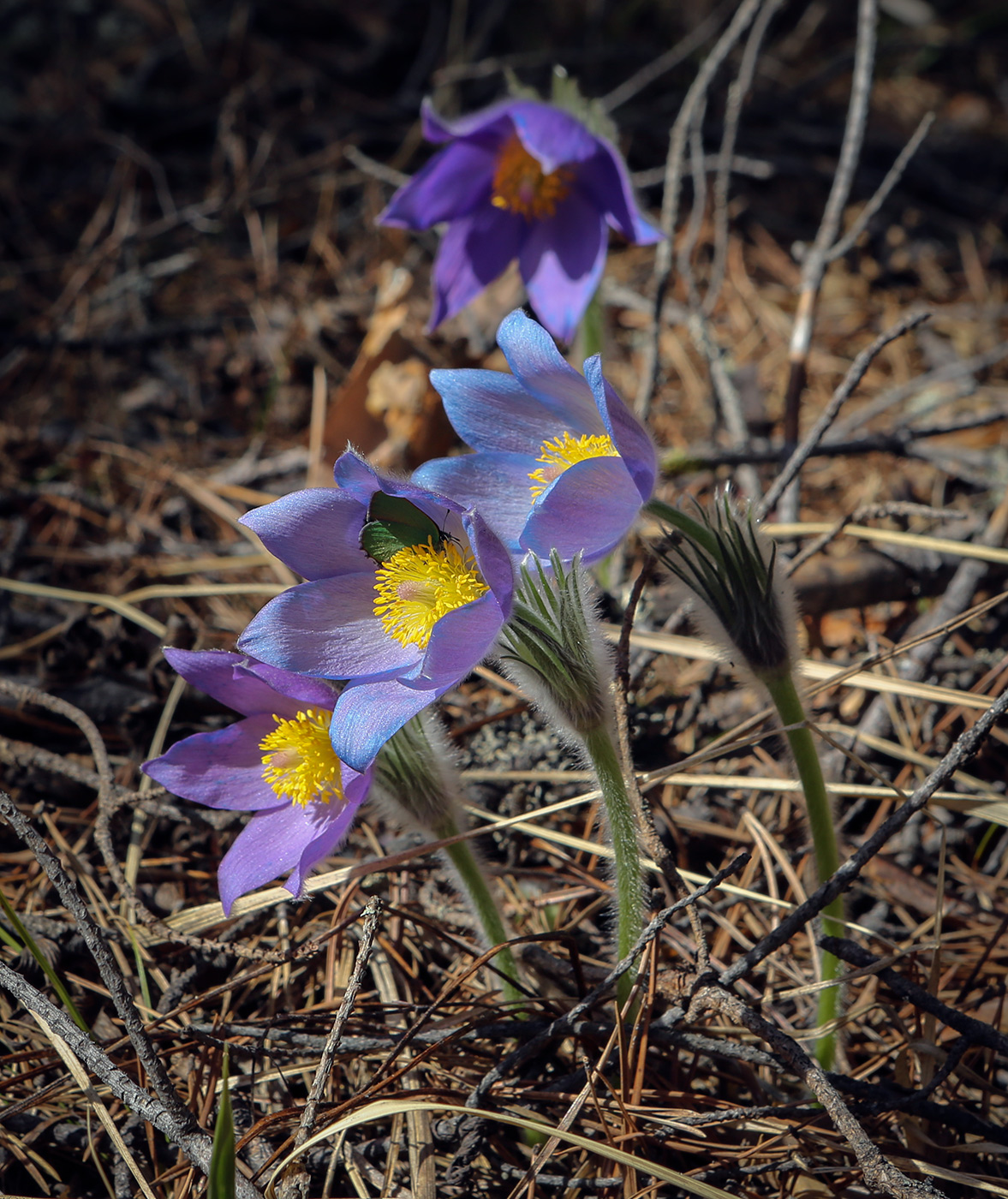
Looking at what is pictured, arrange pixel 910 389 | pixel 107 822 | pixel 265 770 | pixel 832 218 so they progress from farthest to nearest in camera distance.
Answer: pixel 910 389, pixel 832 218, pixel 107 822, pixel 265 770

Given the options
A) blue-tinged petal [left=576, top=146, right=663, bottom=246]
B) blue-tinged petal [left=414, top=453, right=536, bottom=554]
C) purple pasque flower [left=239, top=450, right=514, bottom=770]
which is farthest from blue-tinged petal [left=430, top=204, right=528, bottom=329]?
purple pasque flower [left=239, top=450, right=514, bottom=770]

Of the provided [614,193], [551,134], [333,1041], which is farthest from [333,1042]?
[614,193]

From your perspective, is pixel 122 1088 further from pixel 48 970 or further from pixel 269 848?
pixel 269 848

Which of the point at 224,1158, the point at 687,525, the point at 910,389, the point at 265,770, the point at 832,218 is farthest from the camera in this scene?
the point at 910,389

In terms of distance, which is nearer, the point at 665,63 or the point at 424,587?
the point at 424,587

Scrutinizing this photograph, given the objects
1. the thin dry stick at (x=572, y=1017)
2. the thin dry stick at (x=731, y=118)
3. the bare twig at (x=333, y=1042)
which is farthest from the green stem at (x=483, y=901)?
the thin dry stick at (x=731, y=118)

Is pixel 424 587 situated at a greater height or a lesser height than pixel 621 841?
greater

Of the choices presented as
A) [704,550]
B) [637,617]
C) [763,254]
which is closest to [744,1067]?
[704,550]

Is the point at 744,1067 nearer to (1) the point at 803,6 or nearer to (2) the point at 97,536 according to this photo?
(2) the point at 97,536

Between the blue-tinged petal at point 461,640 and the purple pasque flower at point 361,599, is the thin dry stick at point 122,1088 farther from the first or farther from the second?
the blue-tinged petal at point 461,640

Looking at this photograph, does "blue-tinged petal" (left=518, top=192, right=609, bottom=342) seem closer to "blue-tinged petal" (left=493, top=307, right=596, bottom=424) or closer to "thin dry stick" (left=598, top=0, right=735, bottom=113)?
"thin dry stick" (left=598, top=0, right=735, bottom=113)
